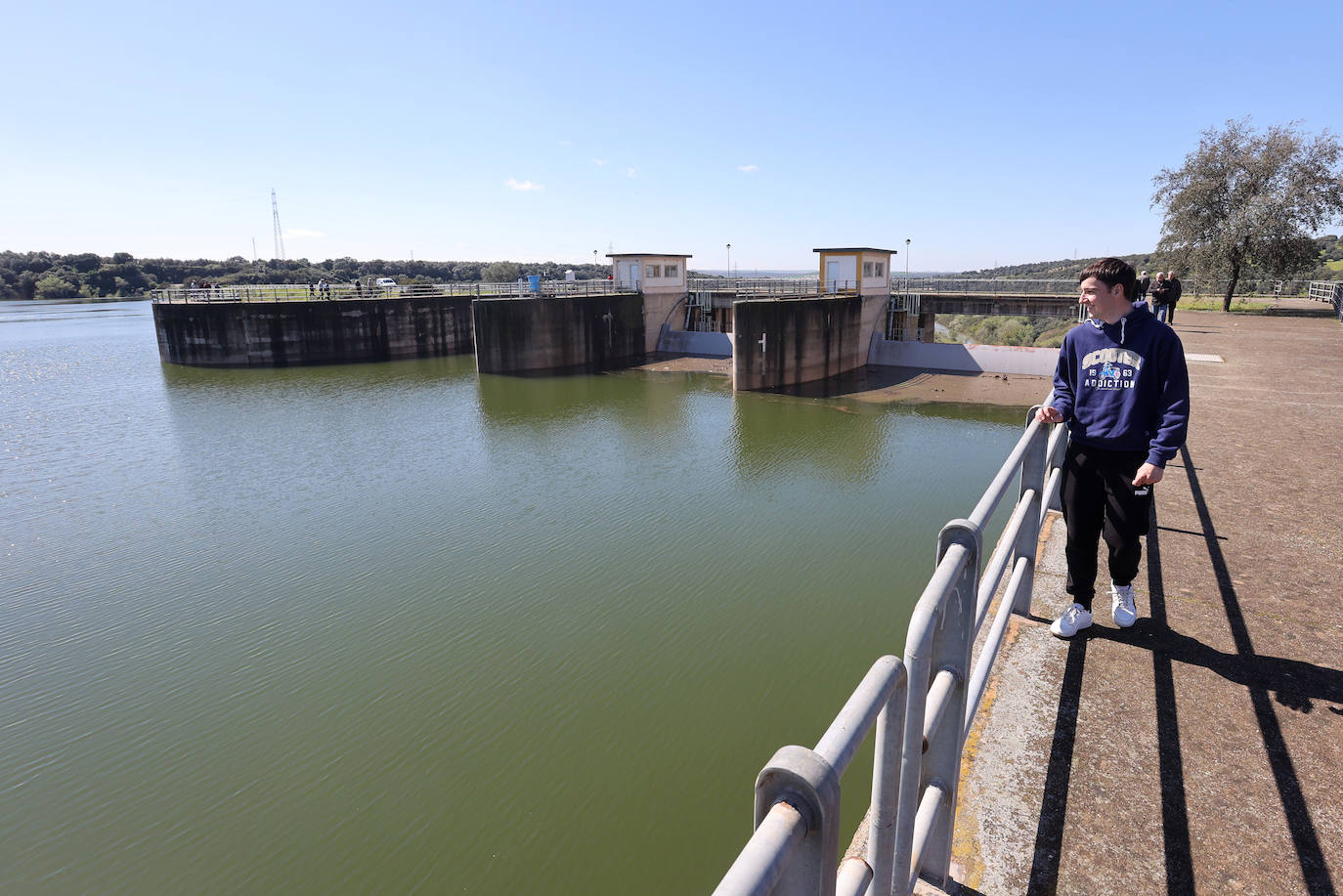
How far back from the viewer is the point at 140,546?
11.8 metres

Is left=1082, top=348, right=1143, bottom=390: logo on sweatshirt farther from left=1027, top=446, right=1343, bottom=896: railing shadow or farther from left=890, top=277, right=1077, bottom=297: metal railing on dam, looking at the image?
left=890, top=277, right=1077, bottom=297: metal railing on dam

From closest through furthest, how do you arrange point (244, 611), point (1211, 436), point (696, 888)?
point (696, 888) < point (1211, 436) < point (244, 611)

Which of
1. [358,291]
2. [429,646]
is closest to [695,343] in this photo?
[358,291]

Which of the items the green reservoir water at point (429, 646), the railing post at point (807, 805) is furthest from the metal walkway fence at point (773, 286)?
the railing post at point (807, 805)

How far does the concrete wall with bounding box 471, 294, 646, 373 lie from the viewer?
3067 centimetres

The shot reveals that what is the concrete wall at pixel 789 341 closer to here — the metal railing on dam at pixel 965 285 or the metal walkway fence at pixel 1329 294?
Answer: the metal railing on dam at pixel 965 285

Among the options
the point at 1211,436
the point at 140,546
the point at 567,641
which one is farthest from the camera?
the point at 140,546

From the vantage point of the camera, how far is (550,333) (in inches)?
1234

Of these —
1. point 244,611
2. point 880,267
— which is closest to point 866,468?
point 244,611

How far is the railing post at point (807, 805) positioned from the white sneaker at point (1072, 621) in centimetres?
277

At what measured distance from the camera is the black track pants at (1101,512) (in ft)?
11.5

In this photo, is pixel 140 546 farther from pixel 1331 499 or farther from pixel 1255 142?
pixel 1255 142

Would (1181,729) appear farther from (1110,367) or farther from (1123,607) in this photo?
(1110,367)

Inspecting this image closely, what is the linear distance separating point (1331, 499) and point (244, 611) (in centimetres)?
1137
